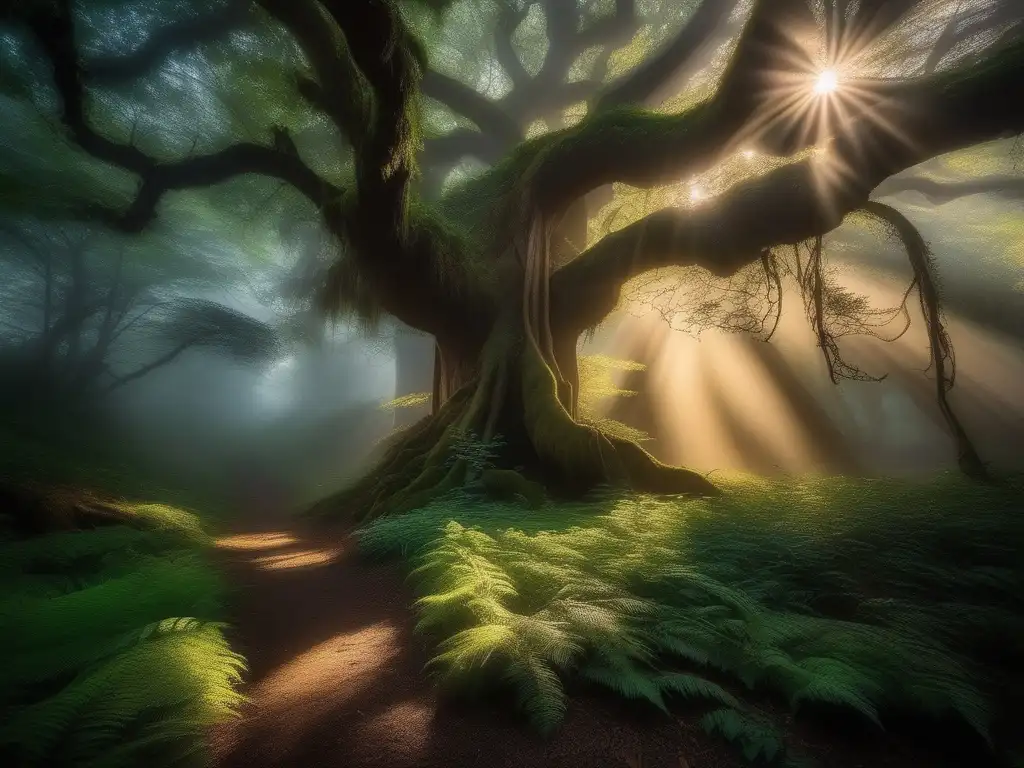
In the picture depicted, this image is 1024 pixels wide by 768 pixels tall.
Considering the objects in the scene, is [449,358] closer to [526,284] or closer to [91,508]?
[526,284]

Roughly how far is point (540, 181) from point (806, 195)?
4296mm

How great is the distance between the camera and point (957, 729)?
1.72m

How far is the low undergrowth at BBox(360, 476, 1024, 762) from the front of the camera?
68.3 inches

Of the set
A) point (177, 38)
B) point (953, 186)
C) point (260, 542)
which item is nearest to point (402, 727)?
point (260, 542)

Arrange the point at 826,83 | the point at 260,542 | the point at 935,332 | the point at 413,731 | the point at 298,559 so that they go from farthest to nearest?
1. the point at 260,542
2. the point at 935,332
3. the point at 826,83
4. the point at 298,559
5. the point at 413,731

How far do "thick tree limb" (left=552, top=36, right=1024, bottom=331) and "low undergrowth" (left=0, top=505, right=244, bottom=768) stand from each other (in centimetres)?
742

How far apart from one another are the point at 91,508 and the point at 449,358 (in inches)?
231

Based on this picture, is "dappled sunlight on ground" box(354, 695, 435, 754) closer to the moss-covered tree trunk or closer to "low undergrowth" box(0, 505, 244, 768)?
"low undergrowth" box(0, 505, 244, 768)

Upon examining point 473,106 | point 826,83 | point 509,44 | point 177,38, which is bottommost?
point 826,83

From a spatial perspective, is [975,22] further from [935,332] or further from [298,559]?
[298,559]

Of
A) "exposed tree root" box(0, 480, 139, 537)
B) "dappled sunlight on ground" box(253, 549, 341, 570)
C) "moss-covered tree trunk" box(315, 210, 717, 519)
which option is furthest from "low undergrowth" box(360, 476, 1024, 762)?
"exposed tree root" box(0, 480, 139, 537)

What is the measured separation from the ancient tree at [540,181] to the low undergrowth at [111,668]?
3157 millimetres

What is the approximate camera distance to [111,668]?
5.61ft

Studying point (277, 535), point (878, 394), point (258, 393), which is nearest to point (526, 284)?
point (277, 535)
